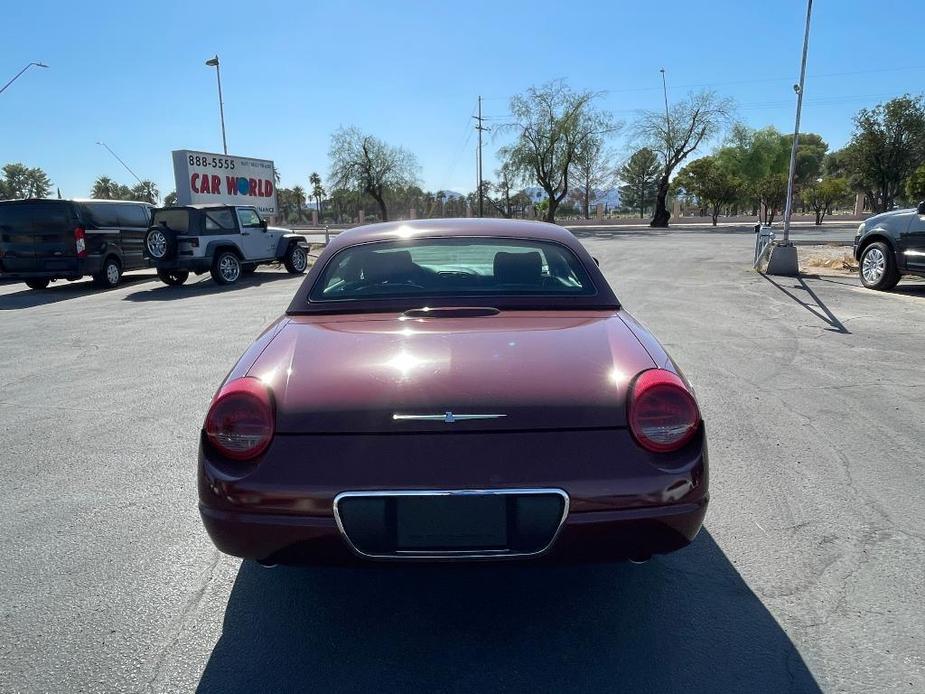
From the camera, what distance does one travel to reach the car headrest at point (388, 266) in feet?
11.1

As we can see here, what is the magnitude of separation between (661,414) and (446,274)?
5.34ft

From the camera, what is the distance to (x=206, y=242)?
46.6 ft

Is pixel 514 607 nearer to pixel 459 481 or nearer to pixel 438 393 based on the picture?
pixel 459 481

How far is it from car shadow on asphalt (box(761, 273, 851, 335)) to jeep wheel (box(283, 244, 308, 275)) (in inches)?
450

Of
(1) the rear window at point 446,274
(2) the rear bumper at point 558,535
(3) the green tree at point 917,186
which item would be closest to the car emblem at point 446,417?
(2) the rear bumper at point 558,535

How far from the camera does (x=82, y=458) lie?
4.23 metres

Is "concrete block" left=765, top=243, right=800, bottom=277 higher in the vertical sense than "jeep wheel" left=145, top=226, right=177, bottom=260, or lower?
lower

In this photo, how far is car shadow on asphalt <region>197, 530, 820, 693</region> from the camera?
7.11ft

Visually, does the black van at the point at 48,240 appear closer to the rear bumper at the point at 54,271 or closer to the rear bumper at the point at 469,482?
the rear bumper at the point at 54,271

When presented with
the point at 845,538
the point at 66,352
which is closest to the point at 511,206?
the point at 66,352

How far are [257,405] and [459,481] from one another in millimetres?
734

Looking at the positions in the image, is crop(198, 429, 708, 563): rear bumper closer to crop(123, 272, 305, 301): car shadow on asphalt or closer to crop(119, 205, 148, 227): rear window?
crop(123, 272, 305, 301): car shadow on asphalt

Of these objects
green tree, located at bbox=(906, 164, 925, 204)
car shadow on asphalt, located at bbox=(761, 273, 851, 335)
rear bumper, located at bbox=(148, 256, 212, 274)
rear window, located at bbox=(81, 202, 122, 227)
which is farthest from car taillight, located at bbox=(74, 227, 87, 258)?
green tree, located at bbox=(906, 164, 925, 204)

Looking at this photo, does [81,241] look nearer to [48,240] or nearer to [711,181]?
[48,240]
